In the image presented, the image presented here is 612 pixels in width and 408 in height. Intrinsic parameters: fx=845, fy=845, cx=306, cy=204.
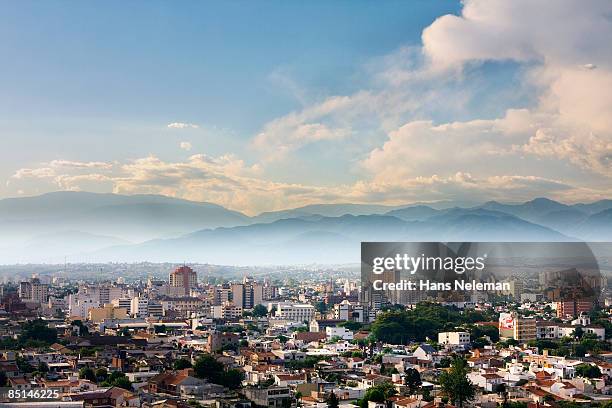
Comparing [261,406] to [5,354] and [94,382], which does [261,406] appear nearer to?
[94,382]

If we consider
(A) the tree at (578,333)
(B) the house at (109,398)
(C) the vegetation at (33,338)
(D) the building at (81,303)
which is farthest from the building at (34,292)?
(B) the house at (109,398)

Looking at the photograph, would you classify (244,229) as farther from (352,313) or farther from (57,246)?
(352,313)

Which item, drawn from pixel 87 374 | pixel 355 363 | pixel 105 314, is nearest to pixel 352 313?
pixel 105 314

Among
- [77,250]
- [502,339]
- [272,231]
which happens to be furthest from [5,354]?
[272,231]

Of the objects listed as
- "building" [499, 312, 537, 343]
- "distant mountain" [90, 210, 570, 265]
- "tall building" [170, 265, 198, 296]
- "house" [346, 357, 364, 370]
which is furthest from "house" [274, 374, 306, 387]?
"distant mountain" [90, 210, 570, 265]

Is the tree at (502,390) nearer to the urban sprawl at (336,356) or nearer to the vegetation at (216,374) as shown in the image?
the urban sprawl at (336,356)

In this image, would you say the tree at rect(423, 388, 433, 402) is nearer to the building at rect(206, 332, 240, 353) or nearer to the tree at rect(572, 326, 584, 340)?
the building at rect(206, 332, 240, 353)
